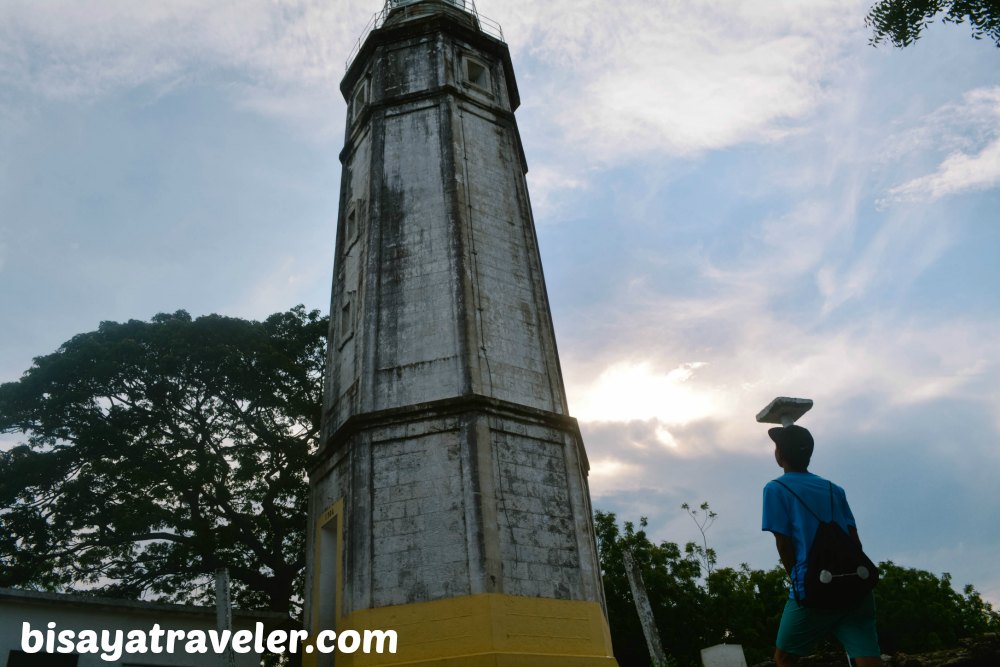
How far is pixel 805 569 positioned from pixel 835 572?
0.44 ft

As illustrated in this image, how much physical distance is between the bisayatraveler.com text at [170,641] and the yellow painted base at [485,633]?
13 centimetres

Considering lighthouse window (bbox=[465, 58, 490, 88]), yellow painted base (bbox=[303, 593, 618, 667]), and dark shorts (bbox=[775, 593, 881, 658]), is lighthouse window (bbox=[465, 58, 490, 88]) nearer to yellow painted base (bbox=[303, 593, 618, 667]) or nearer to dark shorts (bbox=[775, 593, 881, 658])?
yellow painted base (bbox=[303, 593, 618, 667])

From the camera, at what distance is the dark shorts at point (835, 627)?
333cm

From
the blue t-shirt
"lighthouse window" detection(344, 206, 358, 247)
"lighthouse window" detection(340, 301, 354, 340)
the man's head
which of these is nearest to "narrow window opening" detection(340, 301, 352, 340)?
"lighthouse window" detection(340, 301, 354, 340)

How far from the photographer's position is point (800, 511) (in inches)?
135

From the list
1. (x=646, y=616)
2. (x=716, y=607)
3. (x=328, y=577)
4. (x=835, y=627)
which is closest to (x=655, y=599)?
(x=716, y=607)

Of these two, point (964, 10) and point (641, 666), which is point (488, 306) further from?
point (641, 666)

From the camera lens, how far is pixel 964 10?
8031 mm

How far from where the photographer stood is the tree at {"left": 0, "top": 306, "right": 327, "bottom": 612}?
1725 cm

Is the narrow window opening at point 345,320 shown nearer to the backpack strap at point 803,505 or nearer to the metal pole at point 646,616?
the metal pole at point 646,616

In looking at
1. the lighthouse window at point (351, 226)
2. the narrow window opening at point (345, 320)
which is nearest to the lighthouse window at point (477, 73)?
the lighthouse window at point (351, 226)

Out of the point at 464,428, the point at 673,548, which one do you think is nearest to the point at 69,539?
the point at 464,428

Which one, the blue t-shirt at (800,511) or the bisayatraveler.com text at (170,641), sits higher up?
the bisayatraveler.com text at (170,641)

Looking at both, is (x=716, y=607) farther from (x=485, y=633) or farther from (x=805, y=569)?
(x=805, y=569)
